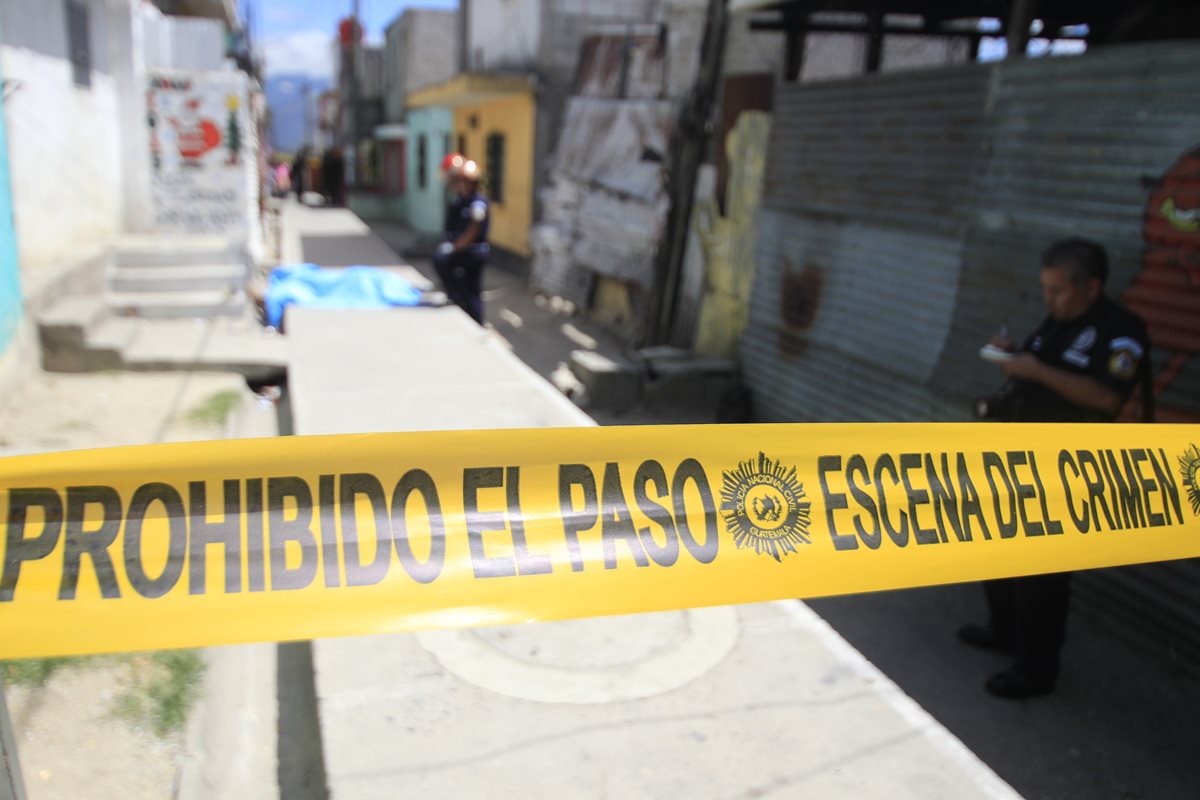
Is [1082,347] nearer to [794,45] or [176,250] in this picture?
[794,45]

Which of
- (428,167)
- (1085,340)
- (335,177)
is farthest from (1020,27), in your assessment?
(335,177)

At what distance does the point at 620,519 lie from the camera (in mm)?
2039

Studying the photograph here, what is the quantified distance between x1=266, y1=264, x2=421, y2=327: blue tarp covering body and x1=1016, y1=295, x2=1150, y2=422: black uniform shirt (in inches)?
246

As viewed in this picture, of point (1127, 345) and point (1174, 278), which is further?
point (1174, 278)

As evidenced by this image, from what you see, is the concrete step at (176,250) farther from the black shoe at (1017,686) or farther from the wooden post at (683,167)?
the black shoe at (1017,686)

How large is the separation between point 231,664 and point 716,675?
174 centimetres

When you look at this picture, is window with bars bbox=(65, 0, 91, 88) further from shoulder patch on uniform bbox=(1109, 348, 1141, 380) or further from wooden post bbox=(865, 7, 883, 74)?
shoulder patch on uniform bbox=(1109, 348, 1141, 380)

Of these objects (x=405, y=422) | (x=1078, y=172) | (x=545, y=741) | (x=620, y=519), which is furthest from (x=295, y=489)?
(x=1078, y=172)

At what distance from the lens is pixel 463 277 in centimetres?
872

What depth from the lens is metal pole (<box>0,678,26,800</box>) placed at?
170 cm

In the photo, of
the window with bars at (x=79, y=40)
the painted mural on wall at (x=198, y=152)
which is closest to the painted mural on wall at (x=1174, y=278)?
the window with bars at (x=79, y=40)

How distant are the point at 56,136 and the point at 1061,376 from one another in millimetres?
7357

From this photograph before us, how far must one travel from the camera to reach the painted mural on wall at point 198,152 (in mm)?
9047

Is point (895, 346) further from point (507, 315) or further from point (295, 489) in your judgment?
point (507, 315)
